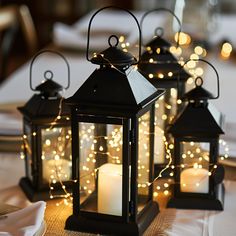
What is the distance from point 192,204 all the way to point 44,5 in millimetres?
3902

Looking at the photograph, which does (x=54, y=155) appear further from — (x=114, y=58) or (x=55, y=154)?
(x=114, y=58)

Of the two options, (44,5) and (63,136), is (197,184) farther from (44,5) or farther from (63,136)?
(44,5)

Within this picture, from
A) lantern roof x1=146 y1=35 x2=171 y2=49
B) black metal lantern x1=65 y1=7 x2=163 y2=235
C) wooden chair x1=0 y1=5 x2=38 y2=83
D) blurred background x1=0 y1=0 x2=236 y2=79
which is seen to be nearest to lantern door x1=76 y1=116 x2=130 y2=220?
black metal lantern x1=65 y1=7 x2=163 y2=235

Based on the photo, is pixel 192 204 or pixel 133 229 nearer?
pixel 133 229

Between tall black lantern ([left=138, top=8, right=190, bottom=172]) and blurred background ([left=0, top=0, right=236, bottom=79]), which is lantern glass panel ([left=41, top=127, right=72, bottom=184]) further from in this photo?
→ blurred background ([left=0, top=0, right=236, bottom=79])

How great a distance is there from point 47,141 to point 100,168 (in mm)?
163

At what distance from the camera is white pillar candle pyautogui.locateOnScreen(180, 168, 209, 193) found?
1.15m

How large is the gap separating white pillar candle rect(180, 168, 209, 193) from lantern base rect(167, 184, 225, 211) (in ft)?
0.06

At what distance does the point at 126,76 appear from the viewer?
1.01 m

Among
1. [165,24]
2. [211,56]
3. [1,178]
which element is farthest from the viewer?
[165,24]

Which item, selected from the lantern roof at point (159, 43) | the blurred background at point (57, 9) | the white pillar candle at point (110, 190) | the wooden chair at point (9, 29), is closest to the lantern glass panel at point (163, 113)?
the lantern roof at point (159, 43)

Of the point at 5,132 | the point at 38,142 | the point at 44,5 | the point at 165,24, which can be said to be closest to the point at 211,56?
the point at 165,24

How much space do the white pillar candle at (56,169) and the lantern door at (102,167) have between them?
12cm

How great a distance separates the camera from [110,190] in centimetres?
106
